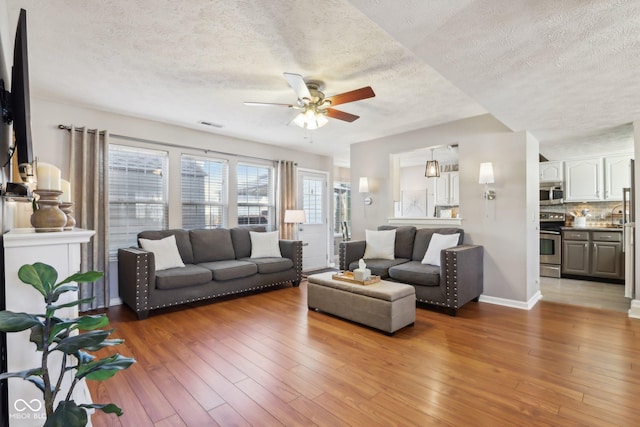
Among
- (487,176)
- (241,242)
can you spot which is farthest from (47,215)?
(487,176)

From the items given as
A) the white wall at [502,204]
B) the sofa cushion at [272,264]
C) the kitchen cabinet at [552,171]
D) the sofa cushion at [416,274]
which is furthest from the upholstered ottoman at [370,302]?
the kitchen cabinet at [552,171]

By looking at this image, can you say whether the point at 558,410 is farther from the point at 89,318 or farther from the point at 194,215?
the point at 194,215

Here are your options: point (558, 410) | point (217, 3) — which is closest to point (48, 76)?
point (217, 3)

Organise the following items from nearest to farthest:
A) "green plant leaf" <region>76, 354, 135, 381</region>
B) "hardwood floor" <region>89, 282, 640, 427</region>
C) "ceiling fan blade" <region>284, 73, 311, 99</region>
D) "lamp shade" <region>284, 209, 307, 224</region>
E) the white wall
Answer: "green plant leaf" <region>76, 354, 135, 381</region>
"hardwood floor" <region>89, 282, 640, 427</region>
"ceiling fan blade" <region>284, 73, 311, 99</region>
the white wall
"lamp shade" <region>284, 209, 307, 224</region>

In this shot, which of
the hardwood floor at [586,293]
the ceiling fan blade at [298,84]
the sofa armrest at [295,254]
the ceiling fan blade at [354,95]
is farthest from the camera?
the sofa armrest at [295,254]

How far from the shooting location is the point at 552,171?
579 centimetres

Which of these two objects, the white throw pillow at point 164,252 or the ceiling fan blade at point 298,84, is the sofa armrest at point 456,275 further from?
the white throw pillow at point 164,252

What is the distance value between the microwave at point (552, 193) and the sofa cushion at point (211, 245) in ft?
18.8

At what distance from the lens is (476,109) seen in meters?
3.84

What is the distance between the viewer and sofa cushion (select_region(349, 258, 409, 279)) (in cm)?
399

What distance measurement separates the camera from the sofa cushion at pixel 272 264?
14.5 ft

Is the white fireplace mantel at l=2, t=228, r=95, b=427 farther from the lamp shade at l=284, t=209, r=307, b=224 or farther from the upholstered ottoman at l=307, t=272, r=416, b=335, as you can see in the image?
the lamp shade at l=284, t=209, r=307, b=224

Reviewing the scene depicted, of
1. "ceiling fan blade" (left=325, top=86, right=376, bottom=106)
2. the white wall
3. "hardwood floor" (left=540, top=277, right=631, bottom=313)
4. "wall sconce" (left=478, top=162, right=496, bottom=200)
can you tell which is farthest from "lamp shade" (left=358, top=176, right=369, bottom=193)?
"hardwood floor" (left=540, top=277, right=631, bottom=313)

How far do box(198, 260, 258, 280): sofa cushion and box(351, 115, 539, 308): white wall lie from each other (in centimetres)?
300
